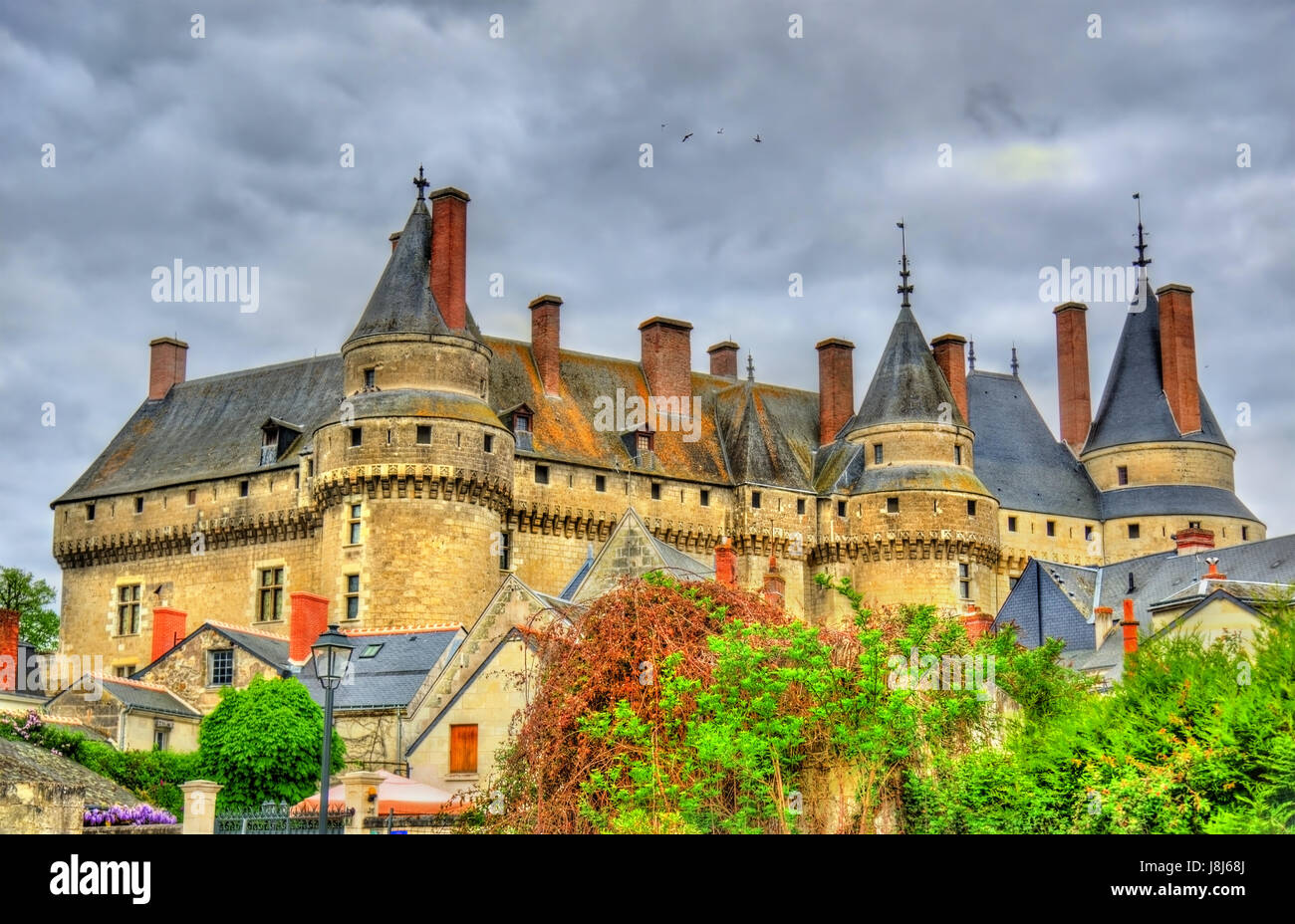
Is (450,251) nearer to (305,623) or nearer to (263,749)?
(305,623)

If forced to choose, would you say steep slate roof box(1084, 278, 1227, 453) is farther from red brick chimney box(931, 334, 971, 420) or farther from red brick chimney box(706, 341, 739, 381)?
red brick chimney box(706, 341, 739, 381)

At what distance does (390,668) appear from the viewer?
33.3 m

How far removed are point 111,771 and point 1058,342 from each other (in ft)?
130

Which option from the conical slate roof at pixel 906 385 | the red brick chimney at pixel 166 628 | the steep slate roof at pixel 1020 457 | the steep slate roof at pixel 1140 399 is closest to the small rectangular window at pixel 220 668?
the red brick chimney at pixel 166 628

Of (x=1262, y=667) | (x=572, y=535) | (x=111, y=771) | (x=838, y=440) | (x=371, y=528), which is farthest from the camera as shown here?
(x=838, y=440)

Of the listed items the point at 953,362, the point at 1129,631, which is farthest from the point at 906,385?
the point at 1129,631

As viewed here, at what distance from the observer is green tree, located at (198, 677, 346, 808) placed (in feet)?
84.9

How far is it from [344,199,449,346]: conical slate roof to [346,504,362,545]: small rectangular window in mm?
4723

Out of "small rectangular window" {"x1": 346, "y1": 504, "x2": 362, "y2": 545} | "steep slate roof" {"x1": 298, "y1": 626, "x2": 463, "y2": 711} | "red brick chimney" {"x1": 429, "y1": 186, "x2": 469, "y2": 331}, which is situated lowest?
"steep slate roof" {"x1": 298, "y1": 626, "x2": 463, "y2": 711}

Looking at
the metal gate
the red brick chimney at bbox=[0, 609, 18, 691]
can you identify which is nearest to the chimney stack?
the red brick chimney at bbox=[0, 609, 18, 691]

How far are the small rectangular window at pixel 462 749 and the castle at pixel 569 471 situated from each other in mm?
13809
